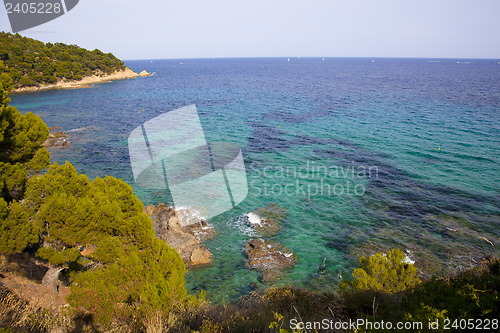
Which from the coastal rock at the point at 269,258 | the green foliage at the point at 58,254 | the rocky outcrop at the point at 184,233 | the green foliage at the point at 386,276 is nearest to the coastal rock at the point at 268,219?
the coastal rock at the point at 269,258

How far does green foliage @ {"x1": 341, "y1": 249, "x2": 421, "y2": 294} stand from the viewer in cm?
945

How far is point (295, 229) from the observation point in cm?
1945

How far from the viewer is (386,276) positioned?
387 inches

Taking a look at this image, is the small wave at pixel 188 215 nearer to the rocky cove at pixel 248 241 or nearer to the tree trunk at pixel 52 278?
the rocky cove at pixel 248 241

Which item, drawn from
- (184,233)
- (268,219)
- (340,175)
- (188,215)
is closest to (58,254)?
(184,233)

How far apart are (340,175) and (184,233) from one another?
15.7 metres

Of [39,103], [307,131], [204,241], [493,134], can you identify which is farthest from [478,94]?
[39,103]

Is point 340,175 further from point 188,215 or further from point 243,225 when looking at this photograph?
point 188,215

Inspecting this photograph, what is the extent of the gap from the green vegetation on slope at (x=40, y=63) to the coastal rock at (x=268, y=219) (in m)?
69.8

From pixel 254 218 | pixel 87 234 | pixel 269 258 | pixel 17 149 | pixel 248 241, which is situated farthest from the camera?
pixel 254 218

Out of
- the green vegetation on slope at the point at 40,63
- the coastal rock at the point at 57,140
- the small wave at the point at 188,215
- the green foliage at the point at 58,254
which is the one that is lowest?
the small wave at the point at 188,215

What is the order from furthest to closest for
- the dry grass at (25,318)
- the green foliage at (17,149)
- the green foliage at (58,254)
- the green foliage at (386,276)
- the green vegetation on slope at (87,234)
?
the green foliage at (17,149)
the green foliage at (58,254)
the green foliage at (386,276)
the green vegetation on slope at (87,234)
the dry grass at (25,318)

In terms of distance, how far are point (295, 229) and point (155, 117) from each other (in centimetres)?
4139

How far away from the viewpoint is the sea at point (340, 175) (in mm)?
16609
